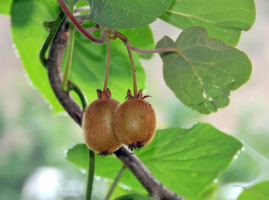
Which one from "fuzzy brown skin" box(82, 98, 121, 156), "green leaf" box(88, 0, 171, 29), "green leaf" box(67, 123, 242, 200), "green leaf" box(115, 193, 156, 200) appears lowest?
"green leaf" box(67, 123, 242, 200)

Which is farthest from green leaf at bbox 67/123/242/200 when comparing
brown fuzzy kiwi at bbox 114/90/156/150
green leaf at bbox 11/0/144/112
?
brown fuzzy kiwi at bbox 114/90/156/150

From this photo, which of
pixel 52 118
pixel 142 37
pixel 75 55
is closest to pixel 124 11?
pixel 142 37

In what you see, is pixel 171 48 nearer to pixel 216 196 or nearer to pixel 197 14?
pixel 197 14

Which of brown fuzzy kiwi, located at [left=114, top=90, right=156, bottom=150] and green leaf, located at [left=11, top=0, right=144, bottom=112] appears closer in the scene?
brown fuzzy kiwi, located at [left=114, top=90, right=156, bottom=150]

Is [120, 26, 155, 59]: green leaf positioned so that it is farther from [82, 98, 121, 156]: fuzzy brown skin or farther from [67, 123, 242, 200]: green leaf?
[82, 98, 121, 156]: fuzzy brown skin

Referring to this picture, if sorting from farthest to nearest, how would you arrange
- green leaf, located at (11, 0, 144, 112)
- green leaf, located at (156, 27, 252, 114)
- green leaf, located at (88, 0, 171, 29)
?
green leaf, located at (11, 0, 144, 112)
green leaf, located at (156, 27, 252, 114)
green leaf, located at (88, 0, 171, 29)

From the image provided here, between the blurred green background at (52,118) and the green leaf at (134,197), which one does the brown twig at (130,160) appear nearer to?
the green leaf at (134,197)

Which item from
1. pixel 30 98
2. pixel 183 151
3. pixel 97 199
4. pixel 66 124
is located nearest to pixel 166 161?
pixel 183 151
